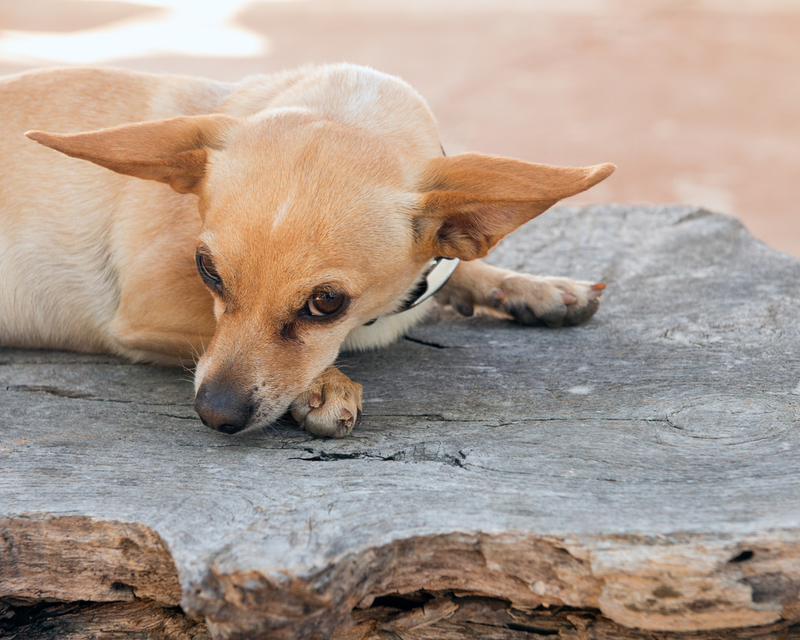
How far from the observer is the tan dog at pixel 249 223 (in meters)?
2.30

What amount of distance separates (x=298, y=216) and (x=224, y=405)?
1.95ft

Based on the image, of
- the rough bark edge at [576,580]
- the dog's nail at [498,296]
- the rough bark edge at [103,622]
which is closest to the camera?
the rough bark edge at [576,580]

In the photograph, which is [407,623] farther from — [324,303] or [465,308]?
[465,308]

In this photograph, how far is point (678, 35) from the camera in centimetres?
1482

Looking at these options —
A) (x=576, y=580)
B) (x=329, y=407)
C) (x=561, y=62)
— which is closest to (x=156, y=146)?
(x=329, y=407)

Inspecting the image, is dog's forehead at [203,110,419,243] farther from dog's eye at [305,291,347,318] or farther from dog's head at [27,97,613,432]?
dog's eye at [305,291,347,318]

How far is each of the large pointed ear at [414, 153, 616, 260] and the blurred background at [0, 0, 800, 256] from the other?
563 cm

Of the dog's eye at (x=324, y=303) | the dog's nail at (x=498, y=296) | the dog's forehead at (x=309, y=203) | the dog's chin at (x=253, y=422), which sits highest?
the dog's forehead at (x=309, y=203)

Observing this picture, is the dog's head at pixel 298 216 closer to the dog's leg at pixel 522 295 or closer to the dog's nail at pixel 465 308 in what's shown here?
the dog's leg at pixel 522 295

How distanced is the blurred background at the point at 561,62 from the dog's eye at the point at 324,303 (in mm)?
5795

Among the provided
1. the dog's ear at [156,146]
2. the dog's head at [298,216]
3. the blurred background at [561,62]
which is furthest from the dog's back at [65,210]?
the blurred background at [561,62]

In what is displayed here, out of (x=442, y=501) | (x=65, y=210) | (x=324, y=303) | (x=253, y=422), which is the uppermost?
(x=324, y=303)

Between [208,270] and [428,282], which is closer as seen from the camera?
[208,270]

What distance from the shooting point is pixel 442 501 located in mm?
1895
